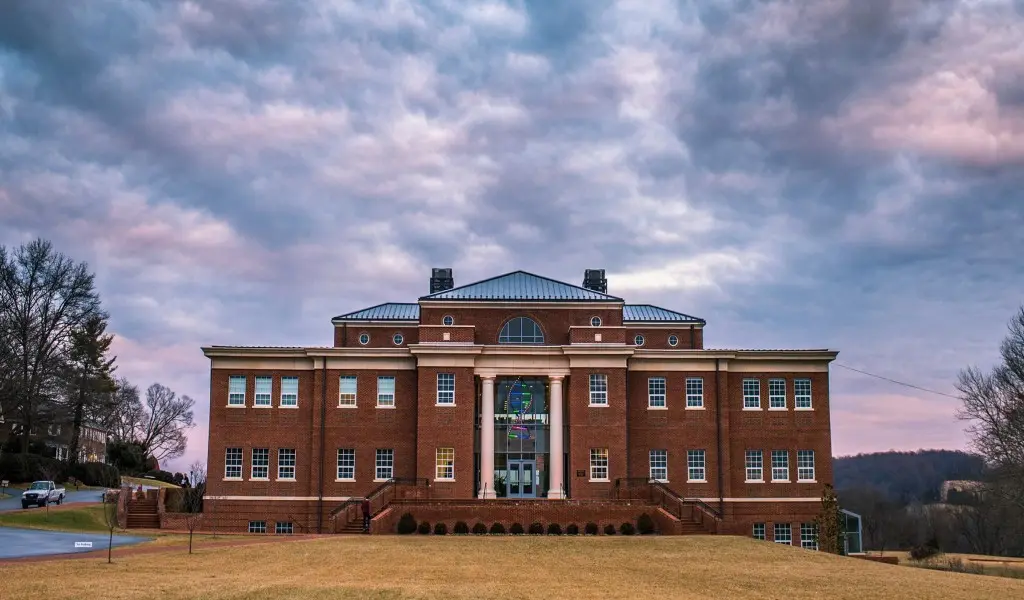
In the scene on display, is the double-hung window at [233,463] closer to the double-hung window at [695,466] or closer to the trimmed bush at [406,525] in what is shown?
the trimmed bush at [406,525]

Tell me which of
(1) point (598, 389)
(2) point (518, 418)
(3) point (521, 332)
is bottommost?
(2) point (518, 418)

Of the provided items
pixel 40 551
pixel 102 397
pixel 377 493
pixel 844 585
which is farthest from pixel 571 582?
pixel 102 397

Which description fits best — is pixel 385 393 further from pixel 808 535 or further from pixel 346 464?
pixel 808 535

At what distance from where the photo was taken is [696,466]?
2039 inches

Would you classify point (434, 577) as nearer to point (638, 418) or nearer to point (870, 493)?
point (638, 418)

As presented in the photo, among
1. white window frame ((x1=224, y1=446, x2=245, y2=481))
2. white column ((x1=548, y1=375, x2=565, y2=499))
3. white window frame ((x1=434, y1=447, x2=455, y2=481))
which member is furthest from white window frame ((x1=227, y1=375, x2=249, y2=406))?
white column ((x1=548, y1=375, x2=565, y2=499))

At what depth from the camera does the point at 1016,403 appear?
5694 cm

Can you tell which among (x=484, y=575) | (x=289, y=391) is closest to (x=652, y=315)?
(x=289, y=391)

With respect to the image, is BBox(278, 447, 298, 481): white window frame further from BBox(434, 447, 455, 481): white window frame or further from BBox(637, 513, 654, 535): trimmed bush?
BBox(637, 513, 654, 535): trimmed bush

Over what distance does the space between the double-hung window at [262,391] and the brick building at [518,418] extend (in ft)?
0.19

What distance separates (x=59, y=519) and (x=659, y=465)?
28.4m

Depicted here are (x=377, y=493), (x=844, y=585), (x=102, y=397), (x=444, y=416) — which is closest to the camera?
(x=844, y=585)

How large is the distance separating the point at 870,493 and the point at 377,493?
264 ft

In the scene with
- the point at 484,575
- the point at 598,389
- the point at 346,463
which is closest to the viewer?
the point at 484,575
